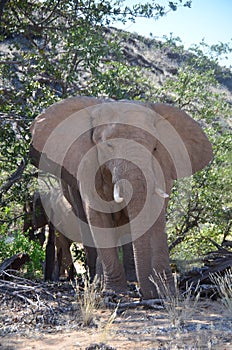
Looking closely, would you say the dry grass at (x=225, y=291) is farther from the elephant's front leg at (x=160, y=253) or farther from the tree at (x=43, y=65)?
the tree at (x=43, y=65)

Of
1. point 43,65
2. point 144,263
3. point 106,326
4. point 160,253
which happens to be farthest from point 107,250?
point 43,65

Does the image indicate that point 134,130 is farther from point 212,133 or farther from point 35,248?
point 212,133

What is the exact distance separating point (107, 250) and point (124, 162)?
128 cm

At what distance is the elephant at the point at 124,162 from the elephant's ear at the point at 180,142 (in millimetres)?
14

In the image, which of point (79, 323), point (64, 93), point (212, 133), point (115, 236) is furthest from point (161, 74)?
point (79, 323)

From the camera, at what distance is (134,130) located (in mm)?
6996

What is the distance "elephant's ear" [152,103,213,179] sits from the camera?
7.79 metres

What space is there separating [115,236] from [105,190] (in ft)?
2.15

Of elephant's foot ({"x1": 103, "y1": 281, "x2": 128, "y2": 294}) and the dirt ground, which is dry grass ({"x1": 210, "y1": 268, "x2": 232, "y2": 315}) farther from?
elephant's foot ({"x1": 103, "y1": 281, "x2": 128, "y2": 294})

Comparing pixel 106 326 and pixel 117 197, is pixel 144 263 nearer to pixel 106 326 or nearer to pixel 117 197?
pixel 117 197

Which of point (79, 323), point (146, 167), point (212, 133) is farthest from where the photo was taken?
point (212, 133)

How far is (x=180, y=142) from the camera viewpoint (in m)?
8.12

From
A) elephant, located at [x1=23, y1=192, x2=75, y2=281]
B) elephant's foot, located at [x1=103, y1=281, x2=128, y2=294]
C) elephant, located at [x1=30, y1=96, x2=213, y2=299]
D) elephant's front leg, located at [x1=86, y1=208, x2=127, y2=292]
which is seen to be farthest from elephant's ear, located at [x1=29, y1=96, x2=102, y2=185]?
elephant, located at [x1=23, y1=192, x2=75, y2=281]

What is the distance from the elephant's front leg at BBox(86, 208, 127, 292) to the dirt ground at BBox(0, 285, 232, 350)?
3.17 ft
